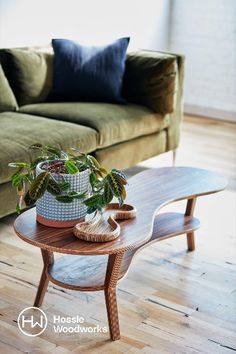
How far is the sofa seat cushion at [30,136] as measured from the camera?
341 centimetres

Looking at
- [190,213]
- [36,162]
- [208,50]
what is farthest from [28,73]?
[208,50]

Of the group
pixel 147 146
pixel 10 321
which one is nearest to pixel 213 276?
pixel 10 321

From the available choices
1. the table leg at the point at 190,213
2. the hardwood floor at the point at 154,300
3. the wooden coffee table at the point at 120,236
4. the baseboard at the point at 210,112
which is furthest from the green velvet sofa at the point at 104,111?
the baseboard at the point at 210,112

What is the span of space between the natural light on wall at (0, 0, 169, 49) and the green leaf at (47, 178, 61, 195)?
2.45 meters

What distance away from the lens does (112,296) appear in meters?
2.55

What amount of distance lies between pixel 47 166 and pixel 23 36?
97.6 inches

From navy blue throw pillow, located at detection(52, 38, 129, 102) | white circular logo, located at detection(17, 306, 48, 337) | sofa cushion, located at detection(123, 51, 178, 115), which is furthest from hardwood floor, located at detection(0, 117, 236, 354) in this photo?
navy blue throw pillow, located at detection(52, 38, 129, 102)

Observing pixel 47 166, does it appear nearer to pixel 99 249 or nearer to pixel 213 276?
pixel 99 249

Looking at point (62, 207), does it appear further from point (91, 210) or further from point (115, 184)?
point (115, 184)

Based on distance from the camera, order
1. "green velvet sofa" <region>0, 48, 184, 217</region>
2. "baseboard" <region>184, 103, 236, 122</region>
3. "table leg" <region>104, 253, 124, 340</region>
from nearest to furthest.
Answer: "table leg" <region>104, 253, 124, 340</region>
"green velvet sofa" <region>0, 48, 184, 217</region>
"baseboard" <region>184, 103, 236, 122</region>

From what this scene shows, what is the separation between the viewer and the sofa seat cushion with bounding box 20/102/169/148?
4023 millimetres

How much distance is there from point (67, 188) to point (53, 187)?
0.05 metres

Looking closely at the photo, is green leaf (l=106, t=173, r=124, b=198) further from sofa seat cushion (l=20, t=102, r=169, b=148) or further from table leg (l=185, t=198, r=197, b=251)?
sofa seat cushion (l=20, t=102, r=169, b=148)

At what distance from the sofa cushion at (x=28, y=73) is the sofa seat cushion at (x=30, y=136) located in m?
0.27
